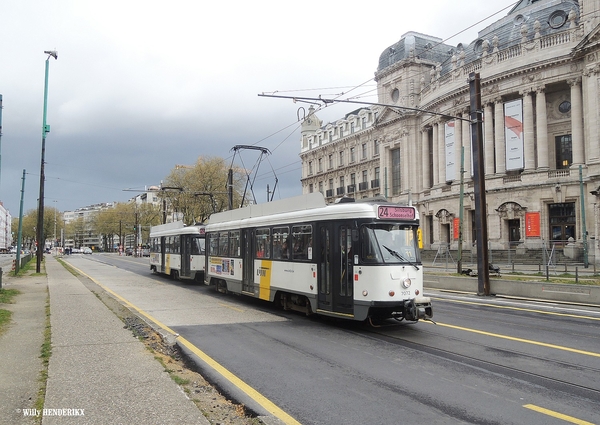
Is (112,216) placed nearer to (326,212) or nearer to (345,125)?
(345,125)

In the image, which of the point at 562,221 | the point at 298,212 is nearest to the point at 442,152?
the point at 562,221

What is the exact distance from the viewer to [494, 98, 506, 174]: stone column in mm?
47219

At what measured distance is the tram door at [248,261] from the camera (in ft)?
54.1

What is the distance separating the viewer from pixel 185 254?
84.8 feet

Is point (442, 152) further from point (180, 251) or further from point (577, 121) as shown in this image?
point (180, 251)

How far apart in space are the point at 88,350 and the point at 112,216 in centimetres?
12599

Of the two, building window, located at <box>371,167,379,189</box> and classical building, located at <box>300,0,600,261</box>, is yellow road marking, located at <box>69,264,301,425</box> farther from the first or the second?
building window, located at <box>371,167,379,189</box>

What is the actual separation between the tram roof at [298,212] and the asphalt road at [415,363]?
2.67 m

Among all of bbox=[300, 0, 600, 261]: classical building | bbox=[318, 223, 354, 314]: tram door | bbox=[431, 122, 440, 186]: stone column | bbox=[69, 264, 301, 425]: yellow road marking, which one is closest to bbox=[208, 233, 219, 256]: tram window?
bbox=[318, 223, 354, 314]: tram door

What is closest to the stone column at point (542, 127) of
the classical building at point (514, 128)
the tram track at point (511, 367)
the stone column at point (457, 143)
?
the classical building at point (514, 128)

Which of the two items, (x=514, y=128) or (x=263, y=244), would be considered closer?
(x=263, y=244)

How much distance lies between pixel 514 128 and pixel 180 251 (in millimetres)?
33474

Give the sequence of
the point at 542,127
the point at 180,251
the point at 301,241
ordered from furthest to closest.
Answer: the point at 542,127 < the point at 180,251 < the point at 301,241

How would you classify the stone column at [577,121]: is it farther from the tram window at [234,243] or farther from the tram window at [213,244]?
the tram window at [234,243]
